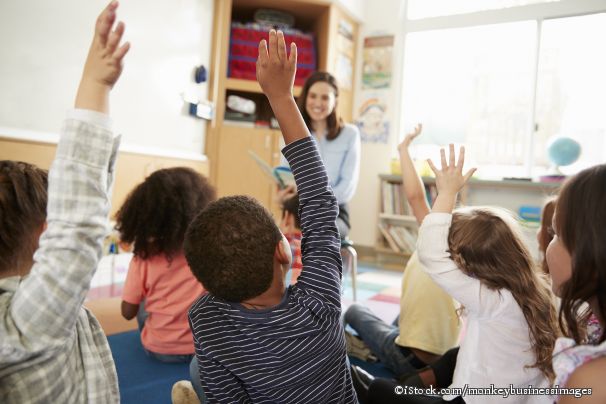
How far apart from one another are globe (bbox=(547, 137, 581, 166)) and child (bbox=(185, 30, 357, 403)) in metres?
3.13

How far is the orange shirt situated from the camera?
1448 mm

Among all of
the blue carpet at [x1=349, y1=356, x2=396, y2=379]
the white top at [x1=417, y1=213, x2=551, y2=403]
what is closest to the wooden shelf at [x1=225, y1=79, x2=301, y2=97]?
the blue carpet at [x1=349, y1=356, x2=396, y2=379]

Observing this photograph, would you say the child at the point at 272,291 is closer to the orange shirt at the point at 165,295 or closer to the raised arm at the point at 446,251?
the raised arm at the point at 446,251

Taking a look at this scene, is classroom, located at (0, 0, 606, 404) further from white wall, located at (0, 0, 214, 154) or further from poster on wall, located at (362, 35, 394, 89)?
poster on wall, located at (362, 35, 394, 89)

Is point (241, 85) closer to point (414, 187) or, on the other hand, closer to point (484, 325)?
point (414, 187)

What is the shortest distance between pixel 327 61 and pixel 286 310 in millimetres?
3208

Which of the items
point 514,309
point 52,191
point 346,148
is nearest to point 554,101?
point 346,148

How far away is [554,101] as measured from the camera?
3615mm

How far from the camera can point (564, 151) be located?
332 cm

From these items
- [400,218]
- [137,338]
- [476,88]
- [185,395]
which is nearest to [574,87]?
[476,88]

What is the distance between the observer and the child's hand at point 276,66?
2.33ft

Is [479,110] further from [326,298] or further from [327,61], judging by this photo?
[326,298]

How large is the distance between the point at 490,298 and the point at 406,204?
2.95 m

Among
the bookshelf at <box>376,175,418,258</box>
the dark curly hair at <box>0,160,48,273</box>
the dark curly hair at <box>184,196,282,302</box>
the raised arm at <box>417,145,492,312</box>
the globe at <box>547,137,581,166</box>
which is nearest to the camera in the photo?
the dark curly hair at <box>0,160,48,273</box>
